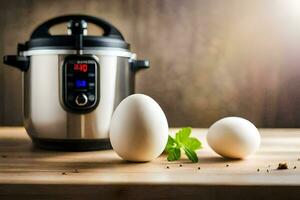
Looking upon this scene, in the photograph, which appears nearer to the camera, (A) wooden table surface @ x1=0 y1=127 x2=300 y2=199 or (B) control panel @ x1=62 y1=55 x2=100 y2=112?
(A) wooden table surface @ x1=0 y1=127 x2=300 y2=199

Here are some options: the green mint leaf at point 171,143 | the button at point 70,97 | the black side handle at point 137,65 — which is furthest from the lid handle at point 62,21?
the green mint leaf at point 171,143

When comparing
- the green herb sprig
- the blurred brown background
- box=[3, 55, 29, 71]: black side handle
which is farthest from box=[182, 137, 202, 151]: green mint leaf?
the blurred brown background

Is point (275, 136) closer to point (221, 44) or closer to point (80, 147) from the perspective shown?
point (221, 44)

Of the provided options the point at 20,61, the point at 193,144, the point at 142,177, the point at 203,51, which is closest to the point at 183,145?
the point at 193,144

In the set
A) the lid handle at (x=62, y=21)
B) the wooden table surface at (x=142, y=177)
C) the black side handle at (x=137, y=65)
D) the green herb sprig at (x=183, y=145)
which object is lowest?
the wooden table surface at (x=142, y=177)

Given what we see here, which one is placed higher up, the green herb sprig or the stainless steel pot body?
the stainless steel pot body

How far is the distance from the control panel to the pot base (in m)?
0.06

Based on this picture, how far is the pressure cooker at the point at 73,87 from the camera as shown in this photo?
0.90 meters

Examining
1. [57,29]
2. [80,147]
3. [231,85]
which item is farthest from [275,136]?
[57,29]

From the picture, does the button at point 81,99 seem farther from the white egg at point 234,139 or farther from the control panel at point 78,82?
the white egg at point 234,139

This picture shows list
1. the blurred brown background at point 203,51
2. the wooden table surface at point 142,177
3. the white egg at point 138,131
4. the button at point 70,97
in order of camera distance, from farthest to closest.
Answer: the blurred brown background at point 203,51, the button at point 70,97, the white egg at point 138,131, the wooden table surface at point 142,177

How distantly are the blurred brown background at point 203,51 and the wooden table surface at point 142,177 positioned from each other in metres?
0.48

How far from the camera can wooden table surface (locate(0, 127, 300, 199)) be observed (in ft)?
1.98

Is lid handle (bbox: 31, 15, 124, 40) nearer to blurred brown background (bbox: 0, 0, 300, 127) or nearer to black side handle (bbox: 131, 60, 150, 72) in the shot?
black side handle (bbox: 131, 60, 150, 72)
